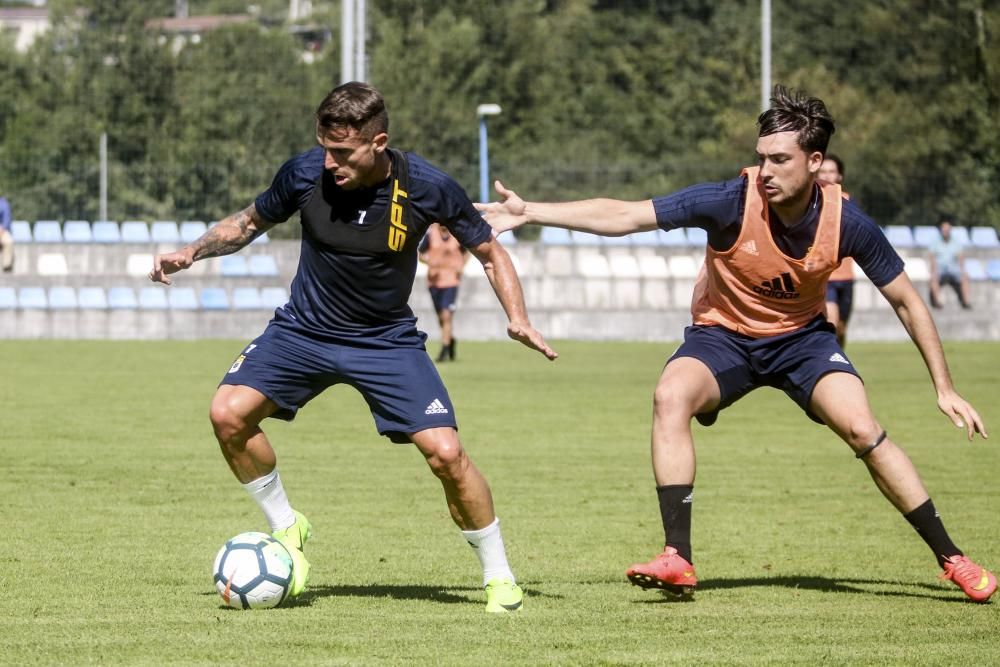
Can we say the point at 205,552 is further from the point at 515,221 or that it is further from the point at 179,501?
the point at 515,221

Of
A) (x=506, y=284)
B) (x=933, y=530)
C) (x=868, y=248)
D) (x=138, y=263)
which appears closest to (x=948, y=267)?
(x=138, y=263)

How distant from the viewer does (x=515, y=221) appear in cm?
655

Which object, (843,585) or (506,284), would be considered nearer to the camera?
(506,284)

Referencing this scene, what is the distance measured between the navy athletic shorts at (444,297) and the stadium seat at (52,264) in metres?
8.45

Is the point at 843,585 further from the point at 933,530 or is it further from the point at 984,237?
the point at 984,237

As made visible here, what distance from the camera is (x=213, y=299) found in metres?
26.9

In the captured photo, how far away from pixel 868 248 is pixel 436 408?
194 cm

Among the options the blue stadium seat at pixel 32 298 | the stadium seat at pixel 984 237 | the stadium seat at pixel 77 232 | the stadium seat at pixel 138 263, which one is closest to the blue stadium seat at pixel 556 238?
the stadium seat at pixel 138 263

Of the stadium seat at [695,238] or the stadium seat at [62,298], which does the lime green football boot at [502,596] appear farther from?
the stadium seat at [695,238]

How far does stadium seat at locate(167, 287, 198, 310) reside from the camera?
26719 mm

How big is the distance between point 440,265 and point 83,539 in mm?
14455

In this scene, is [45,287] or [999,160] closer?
[45,287]

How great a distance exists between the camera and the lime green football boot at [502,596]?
20.6 feet

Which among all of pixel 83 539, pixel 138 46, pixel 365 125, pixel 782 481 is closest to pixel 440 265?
pixel 782 481
